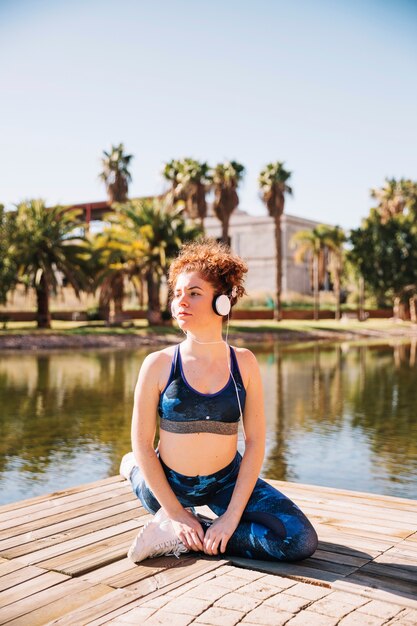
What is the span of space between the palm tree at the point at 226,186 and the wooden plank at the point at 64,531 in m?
42.2


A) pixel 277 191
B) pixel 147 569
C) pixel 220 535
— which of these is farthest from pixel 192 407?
pixel 277 191

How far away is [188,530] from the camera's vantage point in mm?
3762

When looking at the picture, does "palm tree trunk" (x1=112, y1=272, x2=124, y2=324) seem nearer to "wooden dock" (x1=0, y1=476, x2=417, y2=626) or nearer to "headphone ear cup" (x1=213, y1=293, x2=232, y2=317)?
"wooden dock" (x1=0, y1=476, x2=417, y2=626)

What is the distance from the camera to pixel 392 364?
23.7 m

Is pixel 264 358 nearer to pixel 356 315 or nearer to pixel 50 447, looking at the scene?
pixel 50 447

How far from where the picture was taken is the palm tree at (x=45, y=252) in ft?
126

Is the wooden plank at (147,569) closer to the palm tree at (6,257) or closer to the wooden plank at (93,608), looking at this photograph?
the wooden plank at (93,608)

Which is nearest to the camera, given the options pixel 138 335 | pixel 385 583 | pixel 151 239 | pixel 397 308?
pixel 385 583

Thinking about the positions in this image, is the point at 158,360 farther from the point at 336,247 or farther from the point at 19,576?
the point at 336,247

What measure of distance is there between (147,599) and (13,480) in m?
5.60

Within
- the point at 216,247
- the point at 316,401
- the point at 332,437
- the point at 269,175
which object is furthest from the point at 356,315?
the point at 216,247

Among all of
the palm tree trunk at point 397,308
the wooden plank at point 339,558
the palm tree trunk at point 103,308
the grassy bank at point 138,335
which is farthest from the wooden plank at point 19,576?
the palm tree trunk at point 397,308

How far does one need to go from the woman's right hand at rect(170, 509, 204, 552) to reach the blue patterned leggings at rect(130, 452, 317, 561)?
163mm

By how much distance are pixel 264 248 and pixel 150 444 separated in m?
61.5
